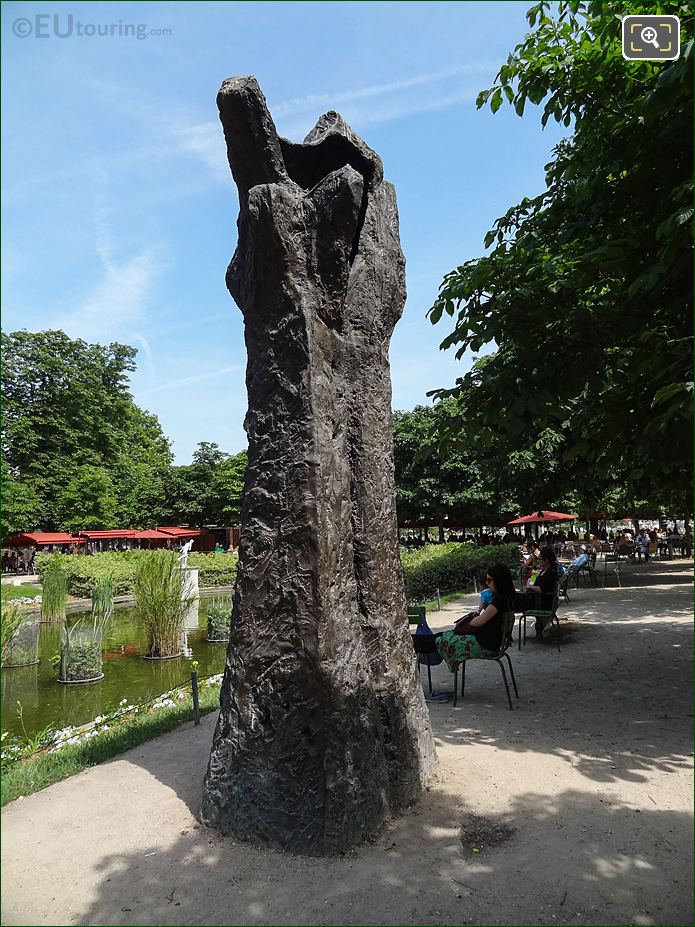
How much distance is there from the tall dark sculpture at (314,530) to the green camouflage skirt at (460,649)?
1590 millimetres

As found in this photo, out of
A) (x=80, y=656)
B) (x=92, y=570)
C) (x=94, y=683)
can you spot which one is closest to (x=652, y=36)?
(x=80, y=656)

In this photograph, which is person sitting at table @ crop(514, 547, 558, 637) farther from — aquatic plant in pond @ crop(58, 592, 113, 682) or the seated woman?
aquatic plant in pond @ crop(58, 592, 113, 682)

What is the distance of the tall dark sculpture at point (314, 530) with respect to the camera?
385cm

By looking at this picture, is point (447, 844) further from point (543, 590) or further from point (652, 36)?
point (543, 590)

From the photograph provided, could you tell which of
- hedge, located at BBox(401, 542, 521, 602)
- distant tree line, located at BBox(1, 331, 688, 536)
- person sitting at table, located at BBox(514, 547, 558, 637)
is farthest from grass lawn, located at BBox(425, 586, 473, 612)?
person sitting at table, located at BBox(514, 547, 558, 637)

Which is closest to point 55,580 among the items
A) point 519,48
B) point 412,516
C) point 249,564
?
point 249,564

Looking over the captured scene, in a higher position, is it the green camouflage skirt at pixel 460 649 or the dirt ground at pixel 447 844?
the green camouflage skirt at pixel 460 649

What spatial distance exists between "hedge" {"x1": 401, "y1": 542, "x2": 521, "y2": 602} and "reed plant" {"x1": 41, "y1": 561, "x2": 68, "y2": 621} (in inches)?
314

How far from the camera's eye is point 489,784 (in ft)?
14.7

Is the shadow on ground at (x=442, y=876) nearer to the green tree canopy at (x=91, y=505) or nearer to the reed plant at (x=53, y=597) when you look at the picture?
the reed plant at (x=53, y=597)

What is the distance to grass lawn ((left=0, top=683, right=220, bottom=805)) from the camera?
5.02m

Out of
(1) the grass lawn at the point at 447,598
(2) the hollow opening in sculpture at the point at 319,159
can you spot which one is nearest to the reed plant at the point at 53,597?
(1) the grass lawn at the point at 447,598

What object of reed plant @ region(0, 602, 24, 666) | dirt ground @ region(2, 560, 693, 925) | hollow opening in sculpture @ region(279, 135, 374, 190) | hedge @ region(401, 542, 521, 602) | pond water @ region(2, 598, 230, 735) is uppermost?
hollow opening in sculpture @ region(279, 135, 374, 190)

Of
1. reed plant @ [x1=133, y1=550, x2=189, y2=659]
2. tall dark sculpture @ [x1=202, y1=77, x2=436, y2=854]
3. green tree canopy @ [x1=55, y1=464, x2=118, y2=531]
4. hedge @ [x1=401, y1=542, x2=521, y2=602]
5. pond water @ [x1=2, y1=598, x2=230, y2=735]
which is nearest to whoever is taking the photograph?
tall dark sculpture @ [x1=202, y1=77, x2=436, y2=854]
